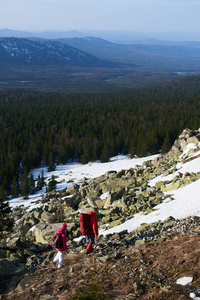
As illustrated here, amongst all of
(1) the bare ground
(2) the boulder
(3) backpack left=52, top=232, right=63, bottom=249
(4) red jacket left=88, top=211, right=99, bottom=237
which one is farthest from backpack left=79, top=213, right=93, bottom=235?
(2) the boulder

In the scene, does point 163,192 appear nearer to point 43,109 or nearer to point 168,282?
point 168,282

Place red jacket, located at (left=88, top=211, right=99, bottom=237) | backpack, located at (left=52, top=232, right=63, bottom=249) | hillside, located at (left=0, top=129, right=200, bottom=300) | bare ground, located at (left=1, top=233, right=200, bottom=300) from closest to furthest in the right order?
bare ground, located at (left=1, top=233, right=200, bottom=300), hillside, located at (left=0, top=129, right=200, bottom=300), backpack, located at (left=52, top=232, right=63, bottom=249), red jacket, located at (left=88, top=211, right=99, bottom=237)

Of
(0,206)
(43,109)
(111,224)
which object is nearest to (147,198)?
(111,224)

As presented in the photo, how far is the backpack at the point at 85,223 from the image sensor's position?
10.2 m

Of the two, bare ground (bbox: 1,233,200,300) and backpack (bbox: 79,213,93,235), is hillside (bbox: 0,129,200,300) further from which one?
backpack (bbox: 79,213,93,235)

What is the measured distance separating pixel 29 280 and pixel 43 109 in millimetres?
118778

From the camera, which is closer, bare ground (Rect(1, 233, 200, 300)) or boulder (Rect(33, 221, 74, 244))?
bare ground (Rect(1, 233, 200, 300))

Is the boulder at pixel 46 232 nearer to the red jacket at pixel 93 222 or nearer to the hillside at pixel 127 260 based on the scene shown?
the hillside at pixel 127 260

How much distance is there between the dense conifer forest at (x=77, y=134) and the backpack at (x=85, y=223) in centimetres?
4265

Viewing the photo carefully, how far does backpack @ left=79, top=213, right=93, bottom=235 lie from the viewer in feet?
33.4

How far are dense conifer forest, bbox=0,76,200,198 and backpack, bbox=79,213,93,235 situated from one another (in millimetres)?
42647

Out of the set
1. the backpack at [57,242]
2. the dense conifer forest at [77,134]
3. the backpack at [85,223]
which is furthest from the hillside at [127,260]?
the dense conifer forest at [77,134]

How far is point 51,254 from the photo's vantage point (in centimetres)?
1152

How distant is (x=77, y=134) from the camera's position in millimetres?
87000
